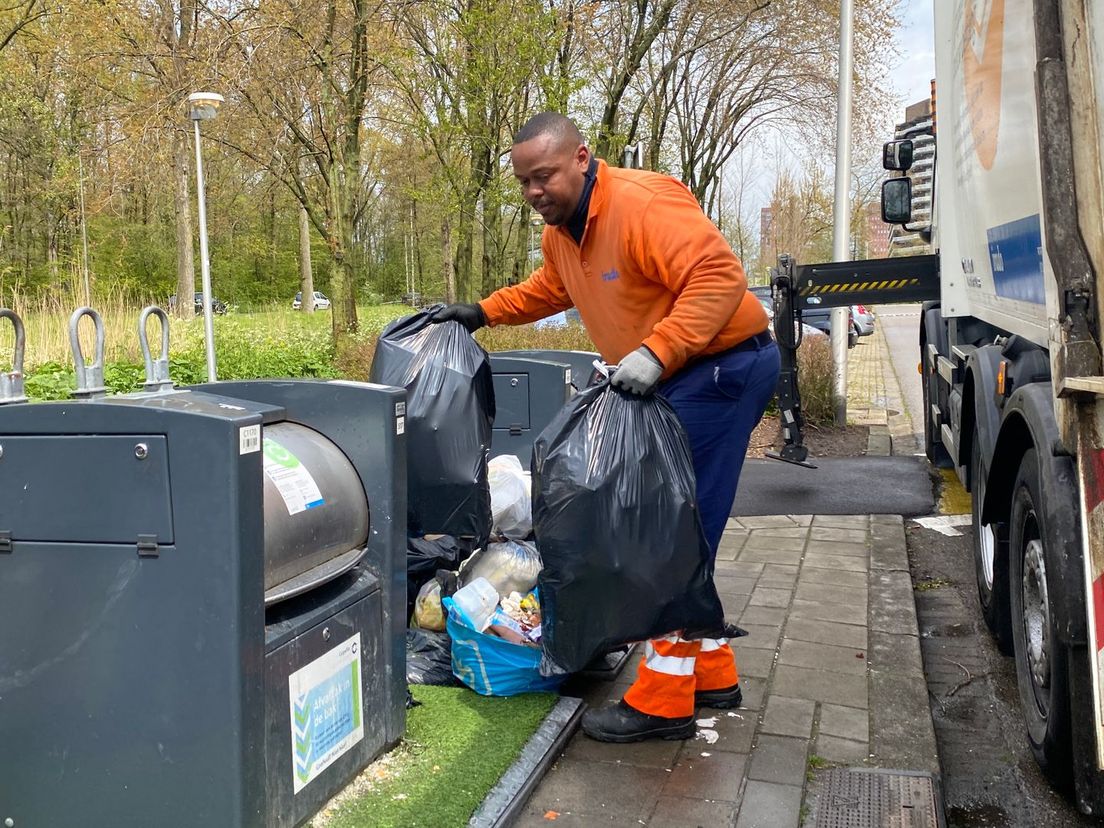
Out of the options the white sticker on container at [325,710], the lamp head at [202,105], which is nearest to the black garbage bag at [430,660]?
the white sticker on container at [325,710]

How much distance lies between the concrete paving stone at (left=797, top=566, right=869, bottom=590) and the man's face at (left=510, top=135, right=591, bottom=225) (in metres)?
2.72

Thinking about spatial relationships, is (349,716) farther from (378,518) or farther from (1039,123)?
(1039,123)

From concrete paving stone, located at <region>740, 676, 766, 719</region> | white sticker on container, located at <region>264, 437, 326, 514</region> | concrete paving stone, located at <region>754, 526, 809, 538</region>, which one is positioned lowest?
concrete paving stone, located at <region>740, 676, 766, 719</region>

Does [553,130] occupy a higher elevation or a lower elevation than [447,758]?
higher

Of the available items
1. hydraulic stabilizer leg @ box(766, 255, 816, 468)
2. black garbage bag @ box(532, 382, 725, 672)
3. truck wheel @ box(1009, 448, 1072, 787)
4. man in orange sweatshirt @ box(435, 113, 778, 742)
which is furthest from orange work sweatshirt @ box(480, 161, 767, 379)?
hydraulic stabilizer leg @ box(766, 255, 816, 468)

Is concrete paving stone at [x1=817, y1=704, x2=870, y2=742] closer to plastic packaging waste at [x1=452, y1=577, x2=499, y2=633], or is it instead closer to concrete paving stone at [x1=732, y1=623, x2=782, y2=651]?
concrete paving stone at [x1=732, y1=623, x2=782, y2=651]

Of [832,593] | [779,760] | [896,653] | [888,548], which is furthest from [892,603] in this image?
[779,760]

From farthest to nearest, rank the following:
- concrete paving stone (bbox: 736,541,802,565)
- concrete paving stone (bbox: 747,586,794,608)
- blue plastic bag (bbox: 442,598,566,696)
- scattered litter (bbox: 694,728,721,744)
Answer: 1. concrete paving stone (bbox: 736,541,802,565)
2. concrete paving stone (bbox: 747,586,794,608)
3. blue plastic bag (bbox: 442,598,566,696)
4. scattered litter (bbox: 694,728,721,744)

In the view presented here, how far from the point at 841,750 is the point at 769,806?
491 millimetres

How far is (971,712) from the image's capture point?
3727mm

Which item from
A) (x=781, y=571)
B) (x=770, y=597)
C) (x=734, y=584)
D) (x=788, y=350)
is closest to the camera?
(x=770, y=597)

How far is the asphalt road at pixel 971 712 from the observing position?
3.00 metres

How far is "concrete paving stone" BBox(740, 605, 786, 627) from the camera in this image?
447cm

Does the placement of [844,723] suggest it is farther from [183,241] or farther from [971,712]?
[183,241]
